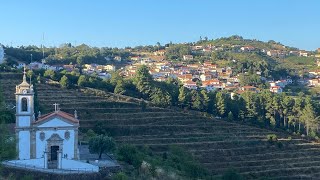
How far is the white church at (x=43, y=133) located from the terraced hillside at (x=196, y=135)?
13.0 metres

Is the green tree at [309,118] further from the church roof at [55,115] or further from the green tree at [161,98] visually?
the church roof at [55,115]

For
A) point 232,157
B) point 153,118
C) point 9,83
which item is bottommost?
point 232,157

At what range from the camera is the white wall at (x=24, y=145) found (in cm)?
2425

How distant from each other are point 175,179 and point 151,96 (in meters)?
24.2

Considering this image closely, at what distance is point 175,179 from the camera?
26.8 metres

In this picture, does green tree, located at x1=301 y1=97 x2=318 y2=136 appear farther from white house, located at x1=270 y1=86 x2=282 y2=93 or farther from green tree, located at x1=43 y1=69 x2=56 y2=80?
white house, located at x1=270 y1=86 x2=282 y2=93

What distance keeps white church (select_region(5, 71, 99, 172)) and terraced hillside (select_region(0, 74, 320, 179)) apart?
512 inches

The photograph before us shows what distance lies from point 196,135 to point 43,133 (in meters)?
19.2

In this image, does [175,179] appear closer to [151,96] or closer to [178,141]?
[178,141]

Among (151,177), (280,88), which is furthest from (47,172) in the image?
(280,88)

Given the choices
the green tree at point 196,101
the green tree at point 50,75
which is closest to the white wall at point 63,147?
the green tree at point 50,75

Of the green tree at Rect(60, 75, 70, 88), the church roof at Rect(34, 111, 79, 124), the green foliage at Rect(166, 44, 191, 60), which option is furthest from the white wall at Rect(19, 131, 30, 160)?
the green foliage at Rect(166, 44, 191, 60)

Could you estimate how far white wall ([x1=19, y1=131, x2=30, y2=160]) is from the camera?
24250 millimetres

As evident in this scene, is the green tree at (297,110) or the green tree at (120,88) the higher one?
the green tree at (120,88)
